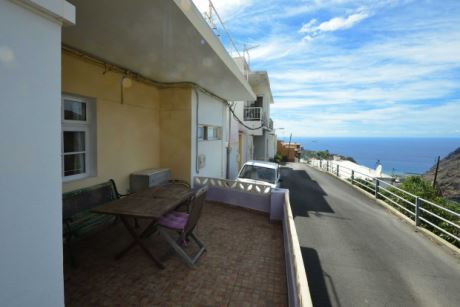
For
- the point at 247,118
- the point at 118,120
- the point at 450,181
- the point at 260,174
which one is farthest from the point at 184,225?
the point at 450,181

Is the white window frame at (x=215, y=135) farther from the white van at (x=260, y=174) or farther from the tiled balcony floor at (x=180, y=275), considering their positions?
the tiled balcony floor at (x=180, y=275)

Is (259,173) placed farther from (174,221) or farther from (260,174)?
(174,221)

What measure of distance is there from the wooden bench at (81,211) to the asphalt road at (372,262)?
12.1ft

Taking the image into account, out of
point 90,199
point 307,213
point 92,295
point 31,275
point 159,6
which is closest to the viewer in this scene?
Result: point 31,275

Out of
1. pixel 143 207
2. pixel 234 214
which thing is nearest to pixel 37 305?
pixel 143 207

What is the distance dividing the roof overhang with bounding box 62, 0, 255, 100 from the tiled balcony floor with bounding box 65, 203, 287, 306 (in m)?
3.31

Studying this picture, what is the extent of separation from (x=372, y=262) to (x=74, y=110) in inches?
247

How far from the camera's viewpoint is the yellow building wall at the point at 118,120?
439 centimetres

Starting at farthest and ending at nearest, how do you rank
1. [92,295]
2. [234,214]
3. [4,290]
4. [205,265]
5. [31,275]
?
[234,214]
[205,265]
[92,295]
[31,275]
[4,290]

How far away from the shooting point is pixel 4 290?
1.28 m

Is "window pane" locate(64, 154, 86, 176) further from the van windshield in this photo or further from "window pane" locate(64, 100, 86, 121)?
the van windshield

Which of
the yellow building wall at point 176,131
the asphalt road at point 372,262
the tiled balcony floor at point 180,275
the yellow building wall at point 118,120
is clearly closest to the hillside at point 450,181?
the asphalt road at point 372,262

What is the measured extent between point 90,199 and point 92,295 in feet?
6.23

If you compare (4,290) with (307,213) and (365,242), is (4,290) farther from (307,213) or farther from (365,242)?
(307,213)
